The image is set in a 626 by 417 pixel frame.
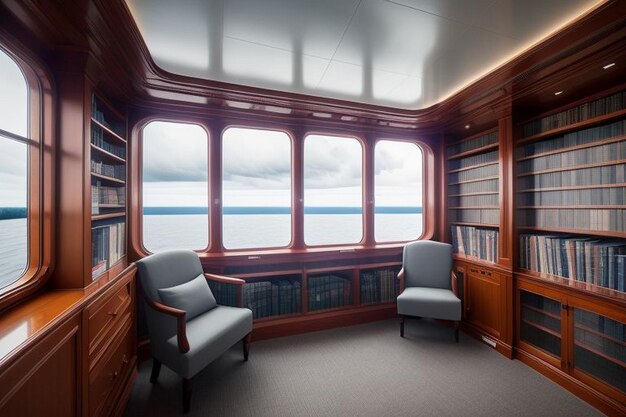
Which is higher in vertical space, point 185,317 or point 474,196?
point 474,196

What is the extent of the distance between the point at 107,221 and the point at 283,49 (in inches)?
86.4

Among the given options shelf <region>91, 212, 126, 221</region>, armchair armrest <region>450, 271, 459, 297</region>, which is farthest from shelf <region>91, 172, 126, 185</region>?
armchair armrest <region>450, 271, 459, 297</region>

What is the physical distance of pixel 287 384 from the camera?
2.24m

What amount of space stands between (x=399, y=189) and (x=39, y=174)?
3791mm

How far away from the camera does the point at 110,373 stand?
5.98ft

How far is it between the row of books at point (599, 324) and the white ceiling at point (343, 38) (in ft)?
7.08

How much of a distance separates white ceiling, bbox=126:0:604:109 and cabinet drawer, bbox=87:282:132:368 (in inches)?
74.4

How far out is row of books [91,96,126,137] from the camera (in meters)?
2.01

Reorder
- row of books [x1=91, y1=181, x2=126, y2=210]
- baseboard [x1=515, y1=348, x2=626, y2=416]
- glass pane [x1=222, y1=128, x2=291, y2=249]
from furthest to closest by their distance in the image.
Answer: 1. glass pane [x1=222, y1=128, x2=291, y2=249]
2. row of books [x1=91, y1=181, x2=126, y2=210]
3. baseboard [x1=515, y1=348, x2=626, y2=416]

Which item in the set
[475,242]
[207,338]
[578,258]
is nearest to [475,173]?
[475,242]

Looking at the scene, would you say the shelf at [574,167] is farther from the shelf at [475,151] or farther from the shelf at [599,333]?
the shelf at [599,333]

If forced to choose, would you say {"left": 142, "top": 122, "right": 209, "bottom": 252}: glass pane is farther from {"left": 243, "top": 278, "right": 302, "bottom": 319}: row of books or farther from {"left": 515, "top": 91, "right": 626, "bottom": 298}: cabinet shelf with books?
{"left": 515, "top": 91, "right": 626, "bottom": 298}: cabinet shelf with books

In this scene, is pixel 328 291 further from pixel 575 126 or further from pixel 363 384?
pixel 575 126

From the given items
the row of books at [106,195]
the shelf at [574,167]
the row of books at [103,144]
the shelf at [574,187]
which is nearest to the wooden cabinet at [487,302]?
the shelf at [574,187]
